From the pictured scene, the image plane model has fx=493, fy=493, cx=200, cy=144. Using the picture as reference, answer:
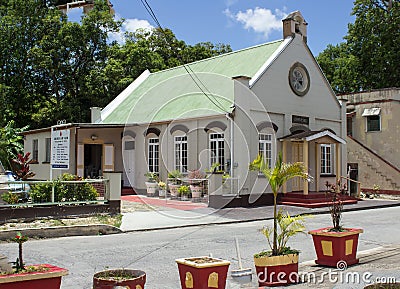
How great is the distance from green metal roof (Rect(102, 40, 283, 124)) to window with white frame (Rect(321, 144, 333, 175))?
5584 mm

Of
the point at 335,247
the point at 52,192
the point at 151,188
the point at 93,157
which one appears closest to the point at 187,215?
the point at 52,192

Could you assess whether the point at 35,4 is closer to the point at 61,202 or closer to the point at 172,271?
the point at 61,202

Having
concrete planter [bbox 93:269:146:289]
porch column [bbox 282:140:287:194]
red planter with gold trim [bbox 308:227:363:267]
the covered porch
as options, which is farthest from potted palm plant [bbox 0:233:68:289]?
porch column [bbox 282:140:287:194]

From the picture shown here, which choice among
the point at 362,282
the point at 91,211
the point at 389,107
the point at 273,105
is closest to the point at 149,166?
the point at 273,105

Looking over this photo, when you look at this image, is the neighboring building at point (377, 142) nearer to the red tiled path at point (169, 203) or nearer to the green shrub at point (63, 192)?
the red tiled path at point (169, 203)

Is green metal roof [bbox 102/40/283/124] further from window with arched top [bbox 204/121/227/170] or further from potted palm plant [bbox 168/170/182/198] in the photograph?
potted palm plant [bbox 168/170/182/198]

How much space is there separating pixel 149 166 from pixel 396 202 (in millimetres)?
12248

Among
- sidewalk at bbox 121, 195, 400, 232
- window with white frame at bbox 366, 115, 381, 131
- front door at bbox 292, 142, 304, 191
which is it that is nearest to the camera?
sidewalk at bbox 121, 195, 400, 232

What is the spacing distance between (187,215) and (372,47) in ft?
97.9

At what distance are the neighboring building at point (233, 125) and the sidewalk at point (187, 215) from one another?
1350 millimetres

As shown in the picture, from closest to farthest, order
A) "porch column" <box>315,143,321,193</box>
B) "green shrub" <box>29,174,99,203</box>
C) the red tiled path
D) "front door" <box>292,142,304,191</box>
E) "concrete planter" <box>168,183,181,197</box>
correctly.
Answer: "green shrub" <box>29,174,99,203</box>
the red tiled path
"concrete planter" <box>168,183,181,197</box>
"front door" <box>292,142,304,191</box>
"porch column" <box>315,143,321,193</box>

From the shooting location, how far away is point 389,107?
30016 mm

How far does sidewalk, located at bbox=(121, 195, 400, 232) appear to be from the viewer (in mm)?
15165

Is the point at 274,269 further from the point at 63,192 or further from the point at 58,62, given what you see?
the point at 58,62
